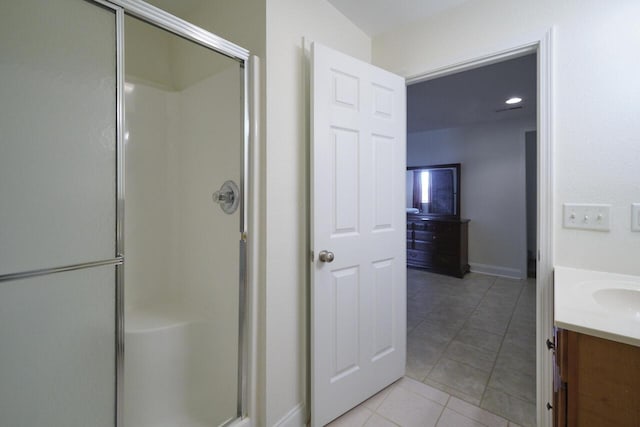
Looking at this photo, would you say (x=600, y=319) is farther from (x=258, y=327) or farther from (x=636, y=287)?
(x=258, y=327)

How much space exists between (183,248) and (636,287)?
233cm

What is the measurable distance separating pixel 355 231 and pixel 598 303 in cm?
103

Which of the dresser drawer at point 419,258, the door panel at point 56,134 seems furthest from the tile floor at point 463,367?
the door panel at point 56,134

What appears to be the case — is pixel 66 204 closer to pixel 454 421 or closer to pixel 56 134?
pixel 56 134

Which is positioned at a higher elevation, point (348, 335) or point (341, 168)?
point (341, 168)

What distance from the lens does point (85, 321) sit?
1.04 m

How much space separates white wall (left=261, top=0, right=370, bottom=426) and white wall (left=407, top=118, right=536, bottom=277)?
3.76 m

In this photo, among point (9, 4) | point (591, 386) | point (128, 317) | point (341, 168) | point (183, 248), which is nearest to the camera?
point (591, 386)

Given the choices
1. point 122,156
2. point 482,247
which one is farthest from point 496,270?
point 122,156

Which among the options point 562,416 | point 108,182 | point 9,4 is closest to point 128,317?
point 108,182

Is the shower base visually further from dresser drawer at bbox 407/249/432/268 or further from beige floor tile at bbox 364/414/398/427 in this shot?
dresser drawer at bbox 407/249/432/268

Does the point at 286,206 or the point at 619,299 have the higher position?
the point at 286,206

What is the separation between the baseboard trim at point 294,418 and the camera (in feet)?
4.56

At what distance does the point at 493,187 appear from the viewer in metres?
4.28
